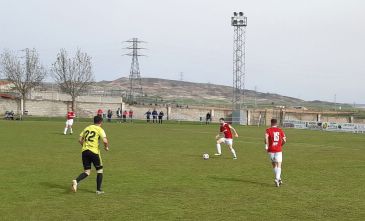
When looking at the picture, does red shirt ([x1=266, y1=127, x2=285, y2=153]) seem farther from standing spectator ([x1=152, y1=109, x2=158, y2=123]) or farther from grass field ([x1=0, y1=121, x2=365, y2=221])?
standing spectator ([x1=152, y1=109, x2=158, y2=123])

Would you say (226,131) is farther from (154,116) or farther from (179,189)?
(154,116)

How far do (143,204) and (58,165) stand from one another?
770 centimetres

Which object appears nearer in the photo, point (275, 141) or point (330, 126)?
point (275, 141)

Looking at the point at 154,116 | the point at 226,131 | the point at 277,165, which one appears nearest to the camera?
the point at 277,165

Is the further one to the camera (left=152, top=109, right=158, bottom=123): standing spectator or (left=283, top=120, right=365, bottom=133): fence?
(left=152, top=109, right=158, bottom=123): standing spectator

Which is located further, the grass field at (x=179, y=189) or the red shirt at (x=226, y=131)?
the red shirt at (x=226, y=131)

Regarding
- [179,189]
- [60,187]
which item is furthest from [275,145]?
[60,187]

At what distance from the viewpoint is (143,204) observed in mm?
11859

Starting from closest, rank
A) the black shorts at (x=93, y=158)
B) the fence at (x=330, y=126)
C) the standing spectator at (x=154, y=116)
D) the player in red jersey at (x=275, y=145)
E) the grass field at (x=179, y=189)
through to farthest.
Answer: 1. the grass field at (x=179, y=189)
2. the black shorts at (x=93, y=158)
3. the player in red jersey at (x=275, y=145)
4. the fence at (x=330, y=126)
5. the standing spectator at (x=154, y=116)

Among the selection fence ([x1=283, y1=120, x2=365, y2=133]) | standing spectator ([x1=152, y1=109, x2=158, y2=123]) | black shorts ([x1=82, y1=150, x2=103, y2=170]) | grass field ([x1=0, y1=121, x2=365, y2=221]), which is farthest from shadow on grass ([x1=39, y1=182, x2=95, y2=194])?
fence ([x1=283, y1=120, x2=365, y2=133])

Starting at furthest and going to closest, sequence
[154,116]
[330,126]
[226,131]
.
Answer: [154,116], [330,126], [226,131]

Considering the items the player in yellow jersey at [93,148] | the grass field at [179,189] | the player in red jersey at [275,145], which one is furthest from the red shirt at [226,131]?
the player in yellow jersey at [93,148]

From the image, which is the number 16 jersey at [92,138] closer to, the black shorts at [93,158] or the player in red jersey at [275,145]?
the black shorts at [93,158]

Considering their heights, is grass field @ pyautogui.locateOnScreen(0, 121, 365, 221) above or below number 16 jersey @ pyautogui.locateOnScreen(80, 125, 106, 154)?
below
